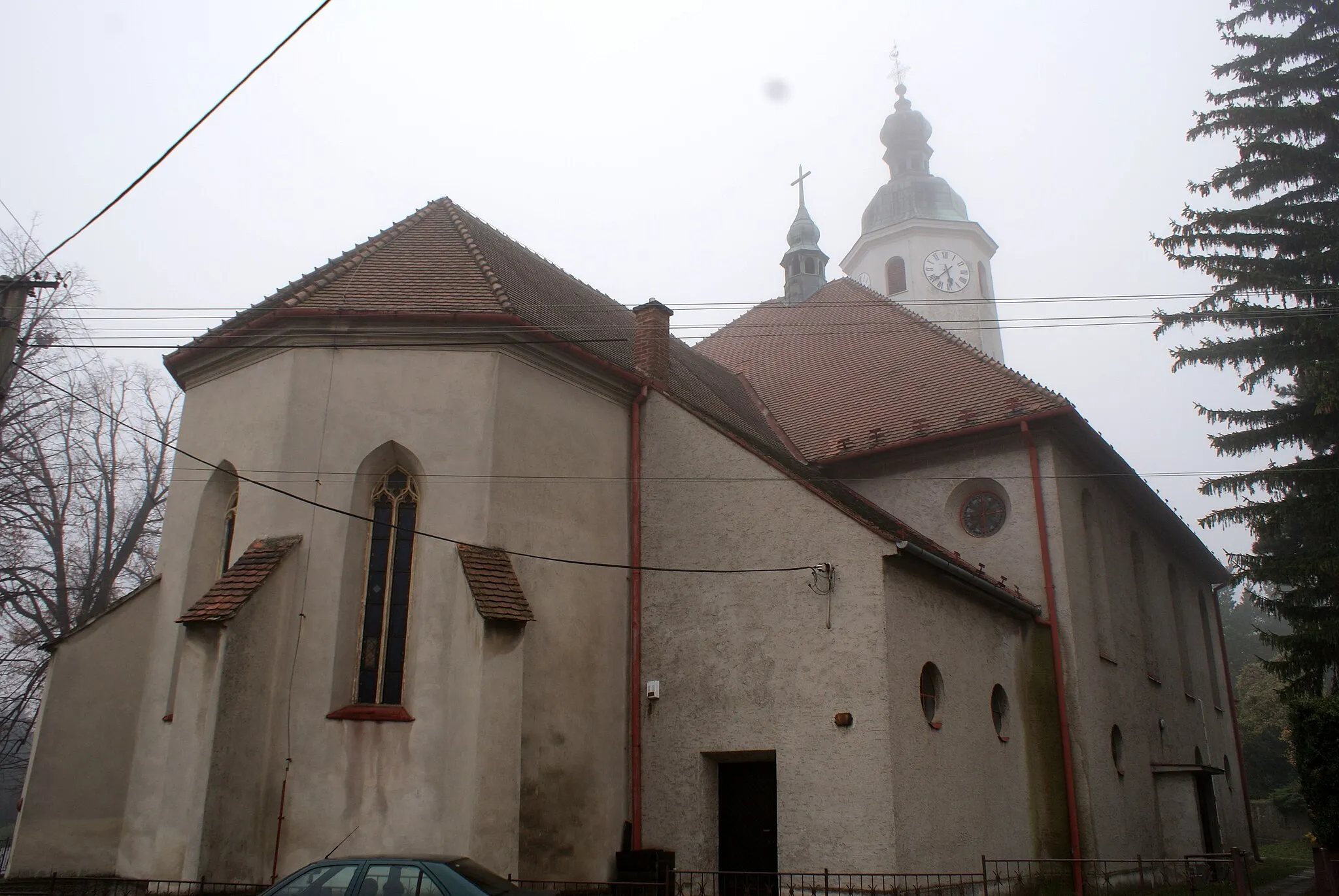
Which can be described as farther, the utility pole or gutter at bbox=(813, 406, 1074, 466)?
gutter at bbox=(813, 406, 1074, 466)

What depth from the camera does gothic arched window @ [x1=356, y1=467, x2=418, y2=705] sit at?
11961mm

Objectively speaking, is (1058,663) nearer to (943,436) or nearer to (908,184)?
(943,436)

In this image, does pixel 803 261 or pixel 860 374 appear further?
pixel 803 261

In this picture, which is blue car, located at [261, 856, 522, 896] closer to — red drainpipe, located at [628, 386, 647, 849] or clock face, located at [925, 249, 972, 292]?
red drainpipe, located at [628, 386, 647, 849]

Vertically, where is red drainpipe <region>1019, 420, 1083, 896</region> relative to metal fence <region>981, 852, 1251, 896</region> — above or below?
above

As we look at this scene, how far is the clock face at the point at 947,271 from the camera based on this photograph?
31.0 meters

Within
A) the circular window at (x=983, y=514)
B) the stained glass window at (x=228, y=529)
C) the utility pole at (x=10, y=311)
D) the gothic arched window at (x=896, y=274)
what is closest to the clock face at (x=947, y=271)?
the gothic arched window at (x=896, y=274)

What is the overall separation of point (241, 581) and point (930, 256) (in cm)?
2454

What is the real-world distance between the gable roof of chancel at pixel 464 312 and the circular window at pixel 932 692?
1.52 meters

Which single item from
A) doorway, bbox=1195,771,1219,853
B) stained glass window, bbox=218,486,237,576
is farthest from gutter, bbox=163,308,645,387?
doorway, bbox=1195,771,1219,853

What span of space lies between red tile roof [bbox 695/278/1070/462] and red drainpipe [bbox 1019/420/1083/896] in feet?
3.12

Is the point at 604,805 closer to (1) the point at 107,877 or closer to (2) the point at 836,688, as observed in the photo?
(2) the point at 836,688

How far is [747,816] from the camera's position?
1309cm

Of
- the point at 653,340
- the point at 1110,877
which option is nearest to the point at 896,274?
the point at 653,340
